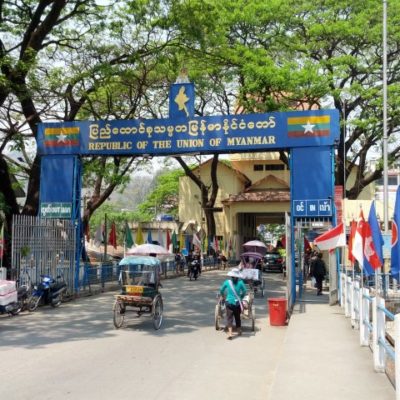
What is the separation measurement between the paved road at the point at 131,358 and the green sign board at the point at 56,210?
5.74 meters

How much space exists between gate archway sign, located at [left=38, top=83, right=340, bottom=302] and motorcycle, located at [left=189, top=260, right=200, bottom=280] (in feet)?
27.1

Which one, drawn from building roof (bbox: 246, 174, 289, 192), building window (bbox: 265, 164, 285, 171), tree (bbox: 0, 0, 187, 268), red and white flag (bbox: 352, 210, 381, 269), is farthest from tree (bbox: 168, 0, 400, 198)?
building window (bbox: 265, 164, 285, 171)

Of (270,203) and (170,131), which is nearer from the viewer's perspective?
(170,131)

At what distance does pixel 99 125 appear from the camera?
20297 millimetres

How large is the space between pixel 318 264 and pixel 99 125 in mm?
10082

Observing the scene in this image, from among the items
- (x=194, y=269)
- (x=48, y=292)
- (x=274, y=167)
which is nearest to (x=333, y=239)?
(x=48, y=292)

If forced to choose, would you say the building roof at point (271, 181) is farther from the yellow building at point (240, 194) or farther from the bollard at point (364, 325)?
the bollard at point (364, 325)

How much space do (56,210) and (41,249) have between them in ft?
11.0

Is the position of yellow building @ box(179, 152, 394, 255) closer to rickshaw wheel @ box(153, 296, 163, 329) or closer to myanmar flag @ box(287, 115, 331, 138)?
myanmar flag @ box(287, 115, 331, 138)

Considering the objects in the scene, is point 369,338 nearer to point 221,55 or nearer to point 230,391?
point 230,391

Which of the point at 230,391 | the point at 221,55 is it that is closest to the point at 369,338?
the point at 230,391

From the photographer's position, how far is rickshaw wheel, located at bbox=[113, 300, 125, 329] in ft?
40.8

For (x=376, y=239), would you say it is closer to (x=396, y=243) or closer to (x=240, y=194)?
(x=396, y=243)

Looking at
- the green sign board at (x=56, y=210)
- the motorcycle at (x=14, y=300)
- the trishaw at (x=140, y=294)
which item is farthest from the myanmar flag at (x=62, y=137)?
the trishaw at (x=140, y=294)
